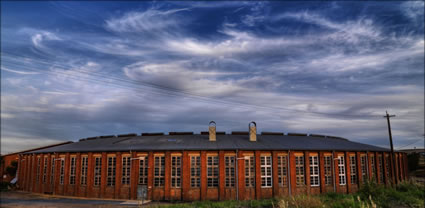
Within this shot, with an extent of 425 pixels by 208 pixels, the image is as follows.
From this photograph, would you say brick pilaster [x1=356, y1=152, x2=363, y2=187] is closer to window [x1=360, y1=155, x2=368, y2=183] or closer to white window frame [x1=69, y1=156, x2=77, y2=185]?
window [x1=360, y1=155, x2=368, y2=183]

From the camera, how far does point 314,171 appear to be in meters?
34.2

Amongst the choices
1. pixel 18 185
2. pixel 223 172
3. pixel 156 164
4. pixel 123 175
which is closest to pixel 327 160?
pixel 223 172

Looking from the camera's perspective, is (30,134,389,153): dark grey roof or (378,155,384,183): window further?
(378,155,384,183): window

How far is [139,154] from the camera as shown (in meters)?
33.0

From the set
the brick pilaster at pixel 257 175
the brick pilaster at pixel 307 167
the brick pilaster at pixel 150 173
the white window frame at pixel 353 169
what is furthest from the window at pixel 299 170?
the brick pilaster at pixel 150 173

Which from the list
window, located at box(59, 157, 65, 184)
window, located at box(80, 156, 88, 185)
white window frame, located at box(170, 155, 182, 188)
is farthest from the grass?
window, located at box(59, 157, 65, 184)

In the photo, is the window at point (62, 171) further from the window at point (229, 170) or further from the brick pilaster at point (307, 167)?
the brick pilaster at point (307, 167)

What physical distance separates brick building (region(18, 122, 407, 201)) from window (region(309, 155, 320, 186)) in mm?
109

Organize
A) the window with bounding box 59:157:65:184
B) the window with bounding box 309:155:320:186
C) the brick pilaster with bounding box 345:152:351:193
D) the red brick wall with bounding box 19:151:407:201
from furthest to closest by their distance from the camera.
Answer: the window with bounding box 59:157:65:184 < the brick pilaster with bounding box 345:152:351:193 < the window with bounding box 309:155:320:186 < the red brick wall with bounding box 19:151:407:201

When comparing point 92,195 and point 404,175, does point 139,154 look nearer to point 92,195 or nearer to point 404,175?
point 92,195

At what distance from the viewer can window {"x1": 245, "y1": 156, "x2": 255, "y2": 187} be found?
3203 centimetres

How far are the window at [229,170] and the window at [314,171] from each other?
9.36m

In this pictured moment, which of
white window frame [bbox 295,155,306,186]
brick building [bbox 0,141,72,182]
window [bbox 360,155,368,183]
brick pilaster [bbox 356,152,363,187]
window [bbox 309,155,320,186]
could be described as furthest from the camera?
brick building [bbox 0,141,72,182]

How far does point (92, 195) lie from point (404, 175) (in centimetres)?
4573
